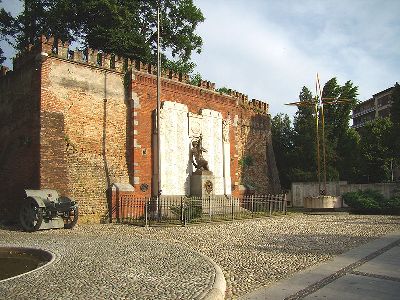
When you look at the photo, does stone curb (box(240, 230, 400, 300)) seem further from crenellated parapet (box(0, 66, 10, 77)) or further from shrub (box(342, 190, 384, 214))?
crenellated parapet (box(0, 66, 10, 77))

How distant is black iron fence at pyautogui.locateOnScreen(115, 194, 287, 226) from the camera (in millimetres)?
16059

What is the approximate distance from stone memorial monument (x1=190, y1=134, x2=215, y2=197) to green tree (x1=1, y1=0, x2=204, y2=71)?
7.80 m

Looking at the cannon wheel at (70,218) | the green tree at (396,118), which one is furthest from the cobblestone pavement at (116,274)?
the green tree at (396,118)

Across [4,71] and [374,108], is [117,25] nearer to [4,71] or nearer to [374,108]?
[4,71]

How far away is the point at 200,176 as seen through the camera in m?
20.3

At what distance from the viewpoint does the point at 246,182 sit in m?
25.5

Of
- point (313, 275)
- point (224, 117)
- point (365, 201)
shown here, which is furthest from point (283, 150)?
point (313, 275)

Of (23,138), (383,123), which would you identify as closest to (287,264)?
(23,138)

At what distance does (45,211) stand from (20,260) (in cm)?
488

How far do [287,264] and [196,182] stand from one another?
13053 millimetres

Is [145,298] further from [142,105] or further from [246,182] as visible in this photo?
[246,182]

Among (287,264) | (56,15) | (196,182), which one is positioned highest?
(56,15)

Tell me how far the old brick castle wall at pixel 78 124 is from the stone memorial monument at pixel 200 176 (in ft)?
8.62

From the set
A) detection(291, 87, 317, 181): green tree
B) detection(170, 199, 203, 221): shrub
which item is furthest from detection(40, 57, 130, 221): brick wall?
detection(291, 87, 317, 181): green tree
